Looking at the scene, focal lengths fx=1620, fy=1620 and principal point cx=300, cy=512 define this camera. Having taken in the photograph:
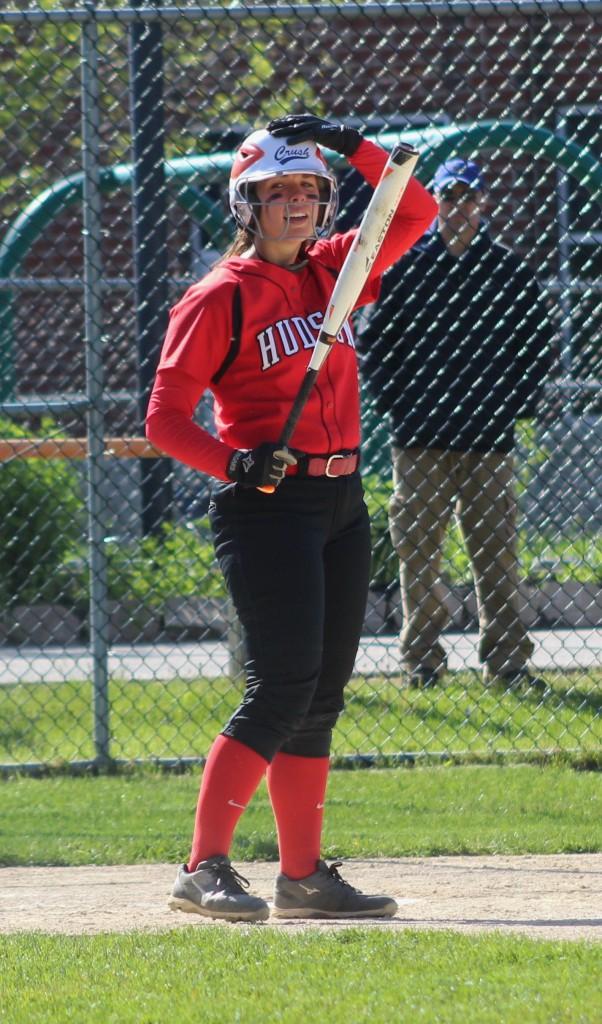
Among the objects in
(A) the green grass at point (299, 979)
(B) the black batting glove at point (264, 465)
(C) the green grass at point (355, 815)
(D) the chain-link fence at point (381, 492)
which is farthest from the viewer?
(D) the chain-link fence at point (381, 492)

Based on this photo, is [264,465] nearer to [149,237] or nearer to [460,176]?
[460,176]

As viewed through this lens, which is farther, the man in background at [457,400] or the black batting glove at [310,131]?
the man in background at [457,400]

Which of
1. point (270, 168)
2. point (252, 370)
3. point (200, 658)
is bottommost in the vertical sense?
point (200, 658)

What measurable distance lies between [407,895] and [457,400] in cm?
293

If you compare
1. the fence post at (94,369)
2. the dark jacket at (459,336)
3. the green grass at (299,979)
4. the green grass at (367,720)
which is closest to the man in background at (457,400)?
the dark jacket at (459,336)

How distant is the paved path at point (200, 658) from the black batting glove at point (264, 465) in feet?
11.8

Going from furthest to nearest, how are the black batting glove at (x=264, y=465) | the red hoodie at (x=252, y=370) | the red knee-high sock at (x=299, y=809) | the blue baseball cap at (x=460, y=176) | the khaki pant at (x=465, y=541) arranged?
the khaki pant at (x=465, y=541)
the blue baseball cap at (x=460, y=176)
the red knee-high sock at (x=299, y=809)
the red hoodie at (x=252, y=370)
the black batting glove at (x=264, y=465)

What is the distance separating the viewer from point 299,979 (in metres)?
3.32

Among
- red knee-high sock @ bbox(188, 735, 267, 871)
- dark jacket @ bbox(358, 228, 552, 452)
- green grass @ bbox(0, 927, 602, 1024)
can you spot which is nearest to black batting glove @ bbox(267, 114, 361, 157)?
red knee-high sock @ bbox(188, 735, 267, 871)

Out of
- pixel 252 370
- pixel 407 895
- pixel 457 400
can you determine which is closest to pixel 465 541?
pixel 457 400

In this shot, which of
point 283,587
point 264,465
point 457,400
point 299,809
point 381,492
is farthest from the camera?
point 381,492

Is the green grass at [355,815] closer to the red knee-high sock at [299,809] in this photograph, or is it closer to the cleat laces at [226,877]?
the red knee-high sock at [299,809]

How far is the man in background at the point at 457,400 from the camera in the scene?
22.4ft

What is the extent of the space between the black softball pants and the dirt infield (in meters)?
0.54
